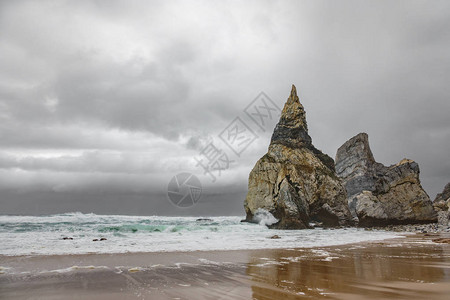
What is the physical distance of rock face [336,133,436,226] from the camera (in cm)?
3434

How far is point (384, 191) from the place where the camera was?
3669cm

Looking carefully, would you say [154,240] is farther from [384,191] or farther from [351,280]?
[384,191]

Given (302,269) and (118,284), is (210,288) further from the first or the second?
(302,269)

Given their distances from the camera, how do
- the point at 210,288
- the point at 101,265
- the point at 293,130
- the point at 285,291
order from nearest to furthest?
the point at 285,291 → the point at 210,288 → the point at 101,265 → the point at 293,130

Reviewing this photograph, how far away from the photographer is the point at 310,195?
33281 millimetres

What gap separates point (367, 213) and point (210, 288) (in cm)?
3508

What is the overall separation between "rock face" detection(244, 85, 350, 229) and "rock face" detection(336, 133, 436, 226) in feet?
10.4

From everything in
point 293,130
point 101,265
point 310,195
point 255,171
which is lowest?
point 101,265

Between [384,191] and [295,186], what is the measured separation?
44.3ft

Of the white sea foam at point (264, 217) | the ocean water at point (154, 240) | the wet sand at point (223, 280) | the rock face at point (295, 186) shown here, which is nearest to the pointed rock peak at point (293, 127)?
the rock face at point (295, 186)

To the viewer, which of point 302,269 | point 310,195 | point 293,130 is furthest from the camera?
point 293,130

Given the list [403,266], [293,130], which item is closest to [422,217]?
[293,130]

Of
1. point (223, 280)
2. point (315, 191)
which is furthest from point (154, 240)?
point (315, 191)

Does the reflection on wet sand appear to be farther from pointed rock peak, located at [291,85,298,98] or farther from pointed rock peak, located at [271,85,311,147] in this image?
pointed rock peak, located at [291,85,298,98]
